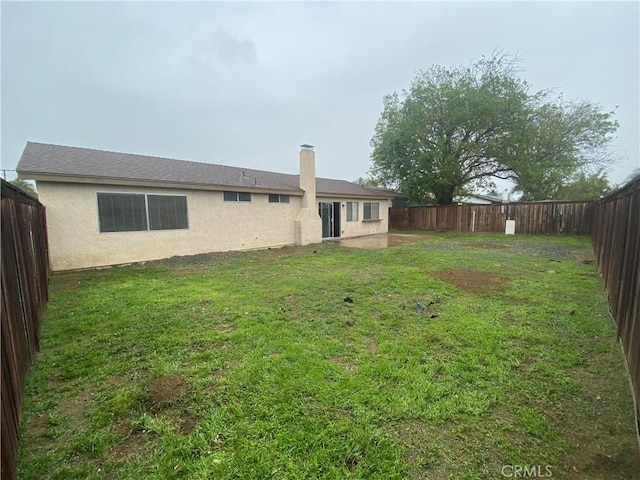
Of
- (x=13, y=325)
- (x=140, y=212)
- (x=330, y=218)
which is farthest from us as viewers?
(x=330, y=218)

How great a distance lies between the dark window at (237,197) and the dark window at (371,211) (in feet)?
25.2

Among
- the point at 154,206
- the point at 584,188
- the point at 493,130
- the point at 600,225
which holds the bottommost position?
the point at 600,225

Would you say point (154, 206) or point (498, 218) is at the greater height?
point (154, 206)

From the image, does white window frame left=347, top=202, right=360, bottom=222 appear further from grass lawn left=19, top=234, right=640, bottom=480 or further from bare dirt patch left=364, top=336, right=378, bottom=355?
bare dirt patch left=364, top=336, right=378, bottom=355

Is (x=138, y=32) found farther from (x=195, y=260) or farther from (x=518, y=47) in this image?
(x=518, y=47)

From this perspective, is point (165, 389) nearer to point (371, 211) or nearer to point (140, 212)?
point (140, 212)

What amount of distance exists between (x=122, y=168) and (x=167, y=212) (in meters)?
1.77

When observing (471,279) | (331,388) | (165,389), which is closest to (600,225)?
(471,279)

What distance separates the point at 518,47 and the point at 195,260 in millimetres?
21024

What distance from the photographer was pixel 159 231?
860cm

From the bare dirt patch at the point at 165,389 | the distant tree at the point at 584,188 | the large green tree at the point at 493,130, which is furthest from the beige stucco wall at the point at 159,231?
the distant tree at the point at 584,188

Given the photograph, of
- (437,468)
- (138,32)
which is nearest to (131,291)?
(437,468)

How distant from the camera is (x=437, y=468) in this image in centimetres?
168

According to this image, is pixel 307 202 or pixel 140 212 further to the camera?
pixel 307 202
